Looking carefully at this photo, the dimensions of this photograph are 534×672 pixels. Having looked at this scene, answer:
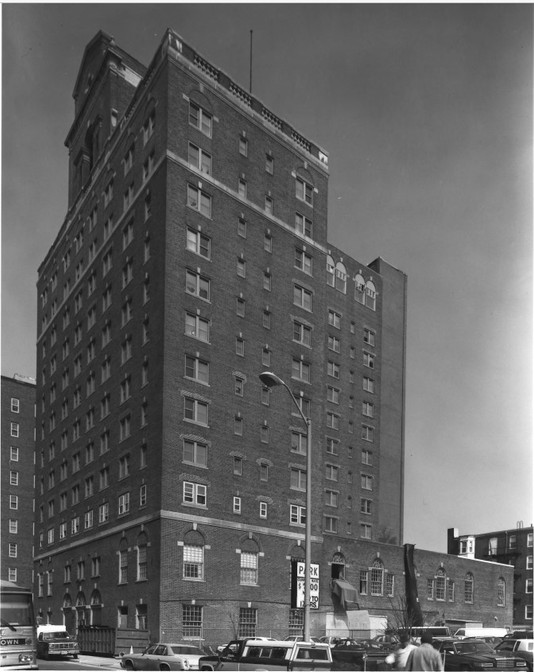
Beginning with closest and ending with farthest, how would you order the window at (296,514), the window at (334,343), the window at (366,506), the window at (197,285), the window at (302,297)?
the window at (197,285), the window at (296,514), the window at (302,297), the window at (366,506), the window at (334,343)

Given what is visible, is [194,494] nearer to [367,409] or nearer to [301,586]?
[301,586]

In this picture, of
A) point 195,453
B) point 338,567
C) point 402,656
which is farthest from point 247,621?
point 402,656

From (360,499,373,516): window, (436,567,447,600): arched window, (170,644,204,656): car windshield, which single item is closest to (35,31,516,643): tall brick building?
(436,567,447,600): arched window

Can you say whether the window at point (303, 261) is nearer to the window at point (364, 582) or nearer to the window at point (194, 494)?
the window at point (194, 494)

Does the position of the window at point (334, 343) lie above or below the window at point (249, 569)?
above

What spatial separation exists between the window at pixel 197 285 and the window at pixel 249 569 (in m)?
18.2

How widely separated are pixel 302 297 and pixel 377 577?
2552 cm

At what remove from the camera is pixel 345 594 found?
64750 mm

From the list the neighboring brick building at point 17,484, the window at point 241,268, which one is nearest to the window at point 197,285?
the window at point 241,268

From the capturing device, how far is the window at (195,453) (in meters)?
54.3

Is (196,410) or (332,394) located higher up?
(332,394)

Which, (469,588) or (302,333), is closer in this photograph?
(302,333)

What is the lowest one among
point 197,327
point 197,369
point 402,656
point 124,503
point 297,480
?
point 124,503

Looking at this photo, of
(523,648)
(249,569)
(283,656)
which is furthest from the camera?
(249,569)
